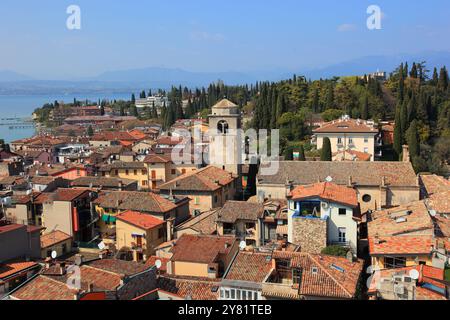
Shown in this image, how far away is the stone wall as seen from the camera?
17000mm

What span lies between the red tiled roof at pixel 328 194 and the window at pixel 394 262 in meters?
2.80

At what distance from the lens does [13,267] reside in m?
15.8

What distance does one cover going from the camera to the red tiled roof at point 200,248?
1566 centimetres

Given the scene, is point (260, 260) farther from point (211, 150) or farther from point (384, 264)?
point (211, 150)

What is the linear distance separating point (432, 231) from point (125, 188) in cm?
1781

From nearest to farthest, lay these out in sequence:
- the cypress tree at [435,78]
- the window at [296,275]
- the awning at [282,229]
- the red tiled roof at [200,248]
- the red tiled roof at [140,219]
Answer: the window at [296,275], the red tiled roof at [200,248], the awning at [282,229], the red tiled roof at [140,219], the cypress tree at [435,78]

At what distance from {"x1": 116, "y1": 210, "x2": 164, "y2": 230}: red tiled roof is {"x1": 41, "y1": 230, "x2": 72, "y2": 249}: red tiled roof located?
2715 millimetres

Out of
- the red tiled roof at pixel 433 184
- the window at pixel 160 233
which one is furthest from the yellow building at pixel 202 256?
the red tiled roof at pixel 433 184

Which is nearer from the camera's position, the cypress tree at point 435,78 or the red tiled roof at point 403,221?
the red tiled roof at point 403,221

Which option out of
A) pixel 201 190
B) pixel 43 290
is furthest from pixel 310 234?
pixel 43 290

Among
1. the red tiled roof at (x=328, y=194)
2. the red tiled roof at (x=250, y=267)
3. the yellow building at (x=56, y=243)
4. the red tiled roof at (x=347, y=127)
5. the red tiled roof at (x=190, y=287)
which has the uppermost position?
the red tiled roof at (x=347, y=127)

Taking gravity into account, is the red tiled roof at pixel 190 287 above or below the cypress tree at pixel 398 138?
below

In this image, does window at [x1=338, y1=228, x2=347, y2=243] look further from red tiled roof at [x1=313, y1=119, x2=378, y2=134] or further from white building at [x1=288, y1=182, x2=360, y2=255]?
red tiled roof at [x1=313, y1=119, x2=378, y2=134]

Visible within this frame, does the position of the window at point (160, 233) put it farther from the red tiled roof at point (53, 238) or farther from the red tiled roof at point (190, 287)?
the red tiled roof at point (190, 287)
